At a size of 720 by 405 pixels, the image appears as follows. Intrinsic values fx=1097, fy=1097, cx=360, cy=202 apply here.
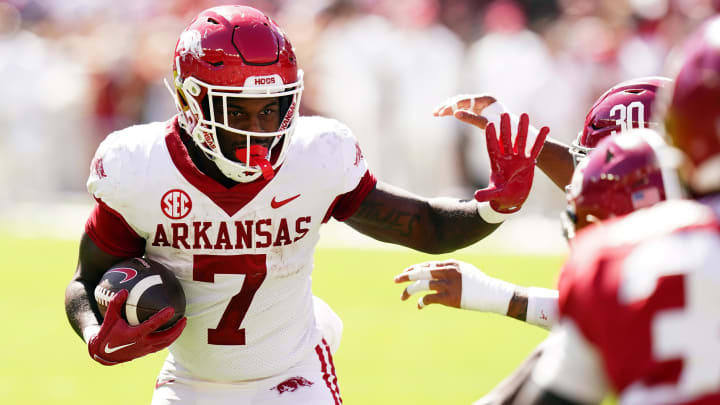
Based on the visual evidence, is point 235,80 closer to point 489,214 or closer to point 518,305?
point 489,214

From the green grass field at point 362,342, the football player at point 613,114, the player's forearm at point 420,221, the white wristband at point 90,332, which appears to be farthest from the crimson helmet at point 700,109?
the green grass field at point 362,342

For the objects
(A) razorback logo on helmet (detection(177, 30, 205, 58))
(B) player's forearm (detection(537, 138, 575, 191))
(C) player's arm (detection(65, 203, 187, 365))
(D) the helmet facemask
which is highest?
(A) razorback logo on helmet (detection(177, 30, 205, 58))

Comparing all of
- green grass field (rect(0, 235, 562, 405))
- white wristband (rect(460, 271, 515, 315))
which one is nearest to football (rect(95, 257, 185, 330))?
white wristband (rect(460, 271, 515, 315))

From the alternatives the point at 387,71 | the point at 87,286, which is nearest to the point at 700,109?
the point at 87,286

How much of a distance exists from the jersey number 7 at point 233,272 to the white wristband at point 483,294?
630 millimetres

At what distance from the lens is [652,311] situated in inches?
76.0

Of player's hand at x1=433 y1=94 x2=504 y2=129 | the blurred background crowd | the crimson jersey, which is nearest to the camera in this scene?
the crimson jersey

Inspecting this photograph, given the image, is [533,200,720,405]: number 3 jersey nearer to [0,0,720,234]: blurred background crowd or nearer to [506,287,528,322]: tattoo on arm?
[506,287,528,322]: tattoo on arm

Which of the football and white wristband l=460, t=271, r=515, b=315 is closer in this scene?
the football

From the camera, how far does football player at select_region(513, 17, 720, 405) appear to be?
6.30 ft

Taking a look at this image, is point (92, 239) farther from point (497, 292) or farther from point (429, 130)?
point (429, 130)

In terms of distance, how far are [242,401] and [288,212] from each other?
0.61 m

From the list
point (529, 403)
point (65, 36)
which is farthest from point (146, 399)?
point (65, 36)

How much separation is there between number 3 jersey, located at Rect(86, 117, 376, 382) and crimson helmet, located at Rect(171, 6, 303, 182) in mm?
99
